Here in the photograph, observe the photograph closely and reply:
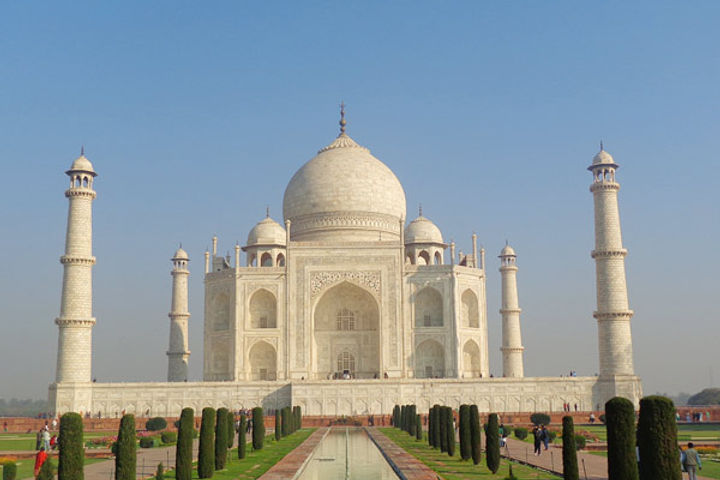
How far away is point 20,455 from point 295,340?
13.2m

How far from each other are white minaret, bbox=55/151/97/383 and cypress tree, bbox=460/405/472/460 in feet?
46.0

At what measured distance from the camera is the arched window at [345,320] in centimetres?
2973

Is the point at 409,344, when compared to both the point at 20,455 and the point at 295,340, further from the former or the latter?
the point at 20,455

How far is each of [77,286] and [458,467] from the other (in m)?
15.4

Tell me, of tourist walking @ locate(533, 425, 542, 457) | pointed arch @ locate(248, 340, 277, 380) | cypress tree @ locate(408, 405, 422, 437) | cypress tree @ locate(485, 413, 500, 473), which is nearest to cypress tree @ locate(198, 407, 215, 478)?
cypress tree @ locate(485, 413, 500, 473)

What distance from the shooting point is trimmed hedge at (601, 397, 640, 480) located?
887 cm

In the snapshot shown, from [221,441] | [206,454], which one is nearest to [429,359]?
[221,441]

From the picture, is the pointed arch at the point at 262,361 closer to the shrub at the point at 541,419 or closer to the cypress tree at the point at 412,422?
the shrub at the point at 541,419

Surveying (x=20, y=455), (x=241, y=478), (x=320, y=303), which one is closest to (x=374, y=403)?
(x=320, y=303)

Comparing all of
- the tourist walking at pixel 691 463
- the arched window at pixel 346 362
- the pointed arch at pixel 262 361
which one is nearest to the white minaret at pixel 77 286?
the pointed arch at pixel 262 361

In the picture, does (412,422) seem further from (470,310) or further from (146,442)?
(470,310)

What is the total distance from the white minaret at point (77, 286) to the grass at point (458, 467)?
11.5 metres

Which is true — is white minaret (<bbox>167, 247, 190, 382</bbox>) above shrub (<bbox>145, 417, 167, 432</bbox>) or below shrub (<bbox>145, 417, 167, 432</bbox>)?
above

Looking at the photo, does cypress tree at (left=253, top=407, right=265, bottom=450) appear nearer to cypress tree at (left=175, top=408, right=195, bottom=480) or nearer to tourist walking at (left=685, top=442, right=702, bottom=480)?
cypress tree at (left=175, top=408, right=195, bottom=480)
